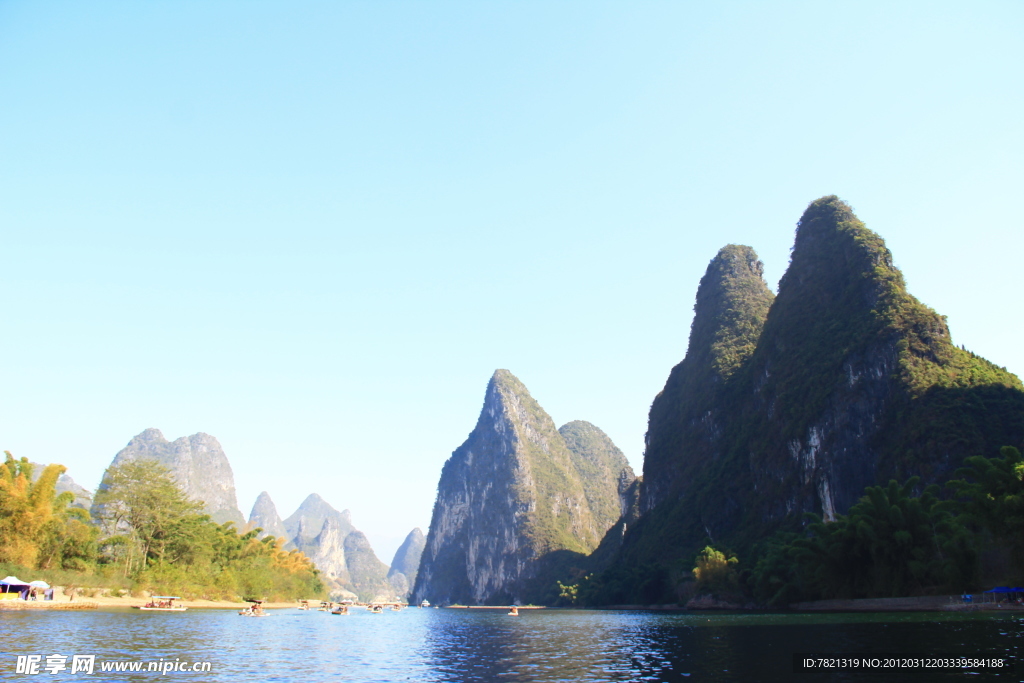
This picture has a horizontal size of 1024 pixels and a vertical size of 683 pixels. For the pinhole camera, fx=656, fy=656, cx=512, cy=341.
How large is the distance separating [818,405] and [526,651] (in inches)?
3039

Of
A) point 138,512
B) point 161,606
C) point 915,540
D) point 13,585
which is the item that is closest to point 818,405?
point 915,540

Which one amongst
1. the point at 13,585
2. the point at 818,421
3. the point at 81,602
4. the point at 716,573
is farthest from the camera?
the point at 818,421

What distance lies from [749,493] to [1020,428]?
4735 cm

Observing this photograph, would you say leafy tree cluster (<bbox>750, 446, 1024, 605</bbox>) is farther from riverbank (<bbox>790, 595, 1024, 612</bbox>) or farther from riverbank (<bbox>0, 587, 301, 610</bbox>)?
riverbank (<bbox>0, 587, 301, 610</bbox>)

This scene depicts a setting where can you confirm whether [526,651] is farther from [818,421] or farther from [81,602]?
[818,421]

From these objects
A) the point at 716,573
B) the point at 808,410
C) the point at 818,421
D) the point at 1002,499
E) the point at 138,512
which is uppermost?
the point at 808,410

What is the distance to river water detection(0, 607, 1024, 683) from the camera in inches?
797

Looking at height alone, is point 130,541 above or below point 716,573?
above

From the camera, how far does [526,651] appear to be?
31.0 meters

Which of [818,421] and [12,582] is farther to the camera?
[818,421]

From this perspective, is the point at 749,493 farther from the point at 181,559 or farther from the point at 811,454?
the point at 181,559

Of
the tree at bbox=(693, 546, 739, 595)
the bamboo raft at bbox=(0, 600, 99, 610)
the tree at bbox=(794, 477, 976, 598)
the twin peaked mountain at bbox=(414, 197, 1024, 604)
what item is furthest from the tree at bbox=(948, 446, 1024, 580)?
the bamboo raft at bbox=(0, 600, 99, 610)

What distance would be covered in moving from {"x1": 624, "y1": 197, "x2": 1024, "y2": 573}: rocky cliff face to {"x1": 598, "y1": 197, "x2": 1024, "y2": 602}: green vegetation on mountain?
0.24m

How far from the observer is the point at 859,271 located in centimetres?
10088
